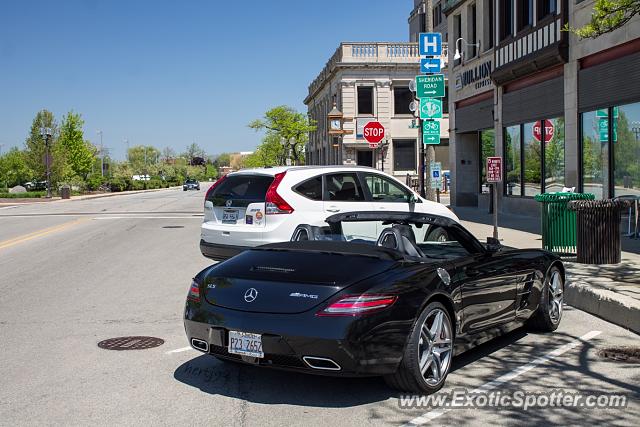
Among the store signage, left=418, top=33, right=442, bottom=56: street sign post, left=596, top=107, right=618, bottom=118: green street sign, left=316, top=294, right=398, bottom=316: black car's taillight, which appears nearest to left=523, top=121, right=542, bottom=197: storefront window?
the store signage

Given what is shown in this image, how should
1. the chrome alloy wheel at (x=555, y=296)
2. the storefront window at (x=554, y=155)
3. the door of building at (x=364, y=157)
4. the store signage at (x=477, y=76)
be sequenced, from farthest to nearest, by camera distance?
the door of building at (x=364, y=157), the store signage at (x=477, y=76), the storefront window at (x=554, y=155), the chrome alloy wheel at (x=555, y=296)

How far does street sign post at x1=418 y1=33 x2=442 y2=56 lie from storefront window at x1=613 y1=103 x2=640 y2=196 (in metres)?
4.62

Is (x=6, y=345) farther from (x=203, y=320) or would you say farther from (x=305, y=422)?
(x=305, y=422)

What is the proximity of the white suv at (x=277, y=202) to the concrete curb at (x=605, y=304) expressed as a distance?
311 centimetres

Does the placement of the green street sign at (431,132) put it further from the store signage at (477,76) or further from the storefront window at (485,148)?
the storefront window at (485,148)

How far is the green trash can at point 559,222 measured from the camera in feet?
38.9

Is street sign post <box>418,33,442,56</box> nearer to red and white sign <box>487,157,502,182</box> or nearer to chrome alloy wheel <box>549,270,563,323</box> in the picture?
red and white sign <box>487,157,502,182</box>

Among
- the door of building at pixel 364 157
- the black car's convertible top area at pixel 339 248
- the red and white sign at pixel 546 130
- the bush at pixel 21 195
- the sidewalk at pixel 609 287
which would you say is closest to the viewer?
the black car's convertible top area at pixel 339 248

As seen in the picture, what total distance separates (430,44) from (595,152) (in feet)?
16.1

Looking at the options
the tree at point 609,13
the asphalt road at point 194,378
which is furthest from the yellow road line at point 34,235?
the tree at point 609,13

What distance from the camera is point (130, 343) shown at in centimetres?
701

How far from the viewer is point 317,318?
4.86 m

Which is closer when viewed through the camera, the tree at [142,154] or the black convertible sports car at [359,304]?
the black convertible sports car at [359,304]

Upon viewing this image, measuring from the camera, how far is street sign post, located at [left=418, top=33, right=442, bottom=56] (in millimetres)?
18250
